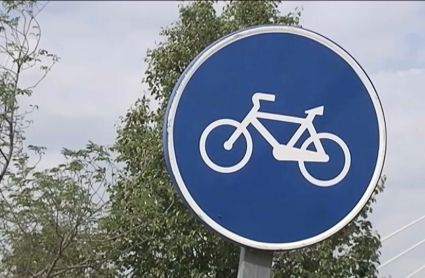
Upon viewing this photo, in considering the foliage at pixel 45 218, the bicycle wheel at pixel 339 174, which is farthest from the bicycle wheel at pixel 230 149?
the foliage at pixel 45 218

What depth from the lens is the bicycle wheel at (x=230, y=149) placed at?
6.16ft

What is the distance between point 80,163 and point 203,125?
391cm

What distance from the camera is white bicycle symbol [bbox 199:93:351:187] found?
6.20 ft

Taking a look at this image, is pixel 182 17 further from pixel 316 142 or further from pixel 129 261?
pixel 316 142

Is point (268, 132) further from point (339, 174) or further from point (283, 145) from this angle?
point (339, 174)

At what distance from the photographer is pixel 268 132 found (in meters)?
1.91

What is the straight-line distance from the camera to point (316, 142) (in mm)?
1943

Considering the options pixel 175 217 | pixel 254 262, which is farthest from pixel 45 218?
pixel 254 262

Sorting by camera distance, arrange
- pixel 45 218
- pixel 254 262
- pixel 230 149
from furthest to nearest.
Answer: pixel 45 218 → pixel 254 262 → pixel 230 149

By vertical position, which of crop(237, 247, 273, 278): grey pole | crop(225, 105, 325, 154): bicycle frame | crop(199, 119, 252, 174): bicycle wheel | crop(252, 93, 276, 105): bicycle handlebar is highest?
crop(252, 93, 276, 105): bicycle handlebar

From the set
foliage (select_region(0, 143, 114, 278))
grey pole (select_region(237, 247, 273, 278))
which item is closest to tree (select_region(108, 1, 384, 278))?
foliage (select_region(0, 143, 114, 278))

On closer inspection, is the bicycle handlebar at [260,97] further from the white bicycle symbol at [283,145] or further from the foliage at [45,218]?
the foliage at [45,218]

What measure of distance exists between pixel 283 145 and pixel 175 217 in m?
5.02

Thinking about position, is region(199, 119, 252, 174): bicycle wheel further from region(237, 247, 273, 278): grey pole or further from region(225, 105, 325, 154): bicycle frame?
region(237, 247, 273, 278): grey pole
